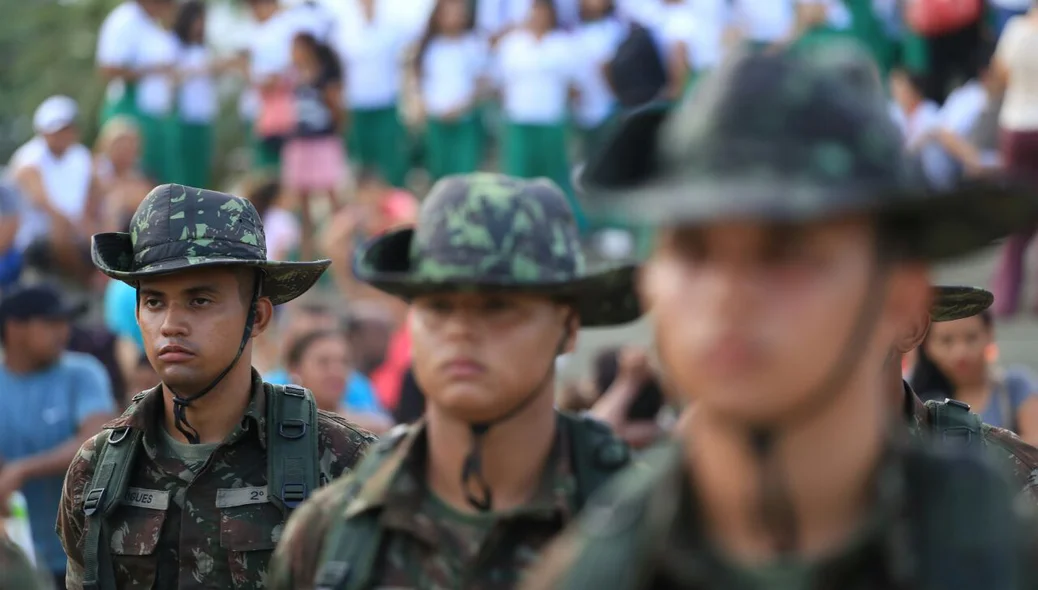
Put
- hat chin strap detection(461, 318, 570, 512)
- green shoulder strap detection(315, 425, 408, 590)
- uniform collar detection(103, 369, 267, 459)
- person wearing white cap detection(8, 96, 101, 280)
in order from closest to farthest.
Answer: green shoulder strap detection(315, 425, 408, 590) < hat chin strap detection(461, 318, 570, 512) < uniform collar detection(103, 369, 267, 459) < person wearing white cap detection(8, 96, 101, 280)

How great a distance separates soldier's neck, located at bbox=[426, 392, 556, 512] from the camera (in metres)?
3.57

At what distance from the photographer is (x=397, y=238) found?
3.78 metres

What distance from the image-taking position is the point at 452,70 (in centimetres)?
1386

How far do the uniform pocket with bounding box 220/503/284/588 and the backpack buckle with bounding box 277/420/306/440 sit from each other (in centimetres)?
27

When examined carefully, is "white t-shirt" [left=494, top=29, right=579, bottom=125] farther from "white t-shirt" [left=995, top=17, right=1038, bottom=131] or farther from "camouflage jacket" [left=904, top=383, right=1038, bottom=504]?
"camouflage jacket" [left=904, top=383, right=1038, bottom=504]

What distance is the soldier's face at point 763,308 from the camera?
2.30 meters

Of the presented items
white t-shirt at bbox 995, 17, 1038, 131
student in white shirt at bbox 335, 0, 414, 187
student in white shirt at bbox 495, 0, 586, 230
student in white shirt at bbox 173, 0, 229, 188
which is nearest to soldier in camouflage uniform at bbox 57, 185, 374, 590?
white t-shirt at bbox 995, 17, 1038, 131

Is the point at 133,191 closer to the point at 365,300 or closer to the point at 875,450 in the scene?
the point at 365,300

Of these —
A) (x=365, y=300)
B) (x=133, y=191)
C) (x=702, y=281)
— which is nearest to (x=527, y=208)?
(x=702, y=281)

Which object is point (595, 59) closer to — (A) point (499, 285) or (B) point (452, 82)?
(B) point (452, 82)

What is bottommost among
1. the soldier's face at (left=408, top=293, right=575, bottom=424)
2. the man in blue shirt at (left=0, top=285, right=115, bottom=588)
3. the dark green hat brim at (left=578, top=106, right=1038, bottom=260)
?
the man in blue shirt at (left=0, top=285, right=115, bottom=588)

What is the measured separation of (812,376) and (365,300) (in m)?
10.4

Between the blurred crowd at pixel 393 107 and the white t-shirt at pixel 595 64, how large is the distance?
0.05 ft

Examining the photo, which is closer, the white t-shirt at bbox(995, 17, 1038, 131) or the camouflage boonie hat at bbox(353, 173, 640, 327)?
the camouflage boonie hat at bbox(353, 173, 640, 327)
